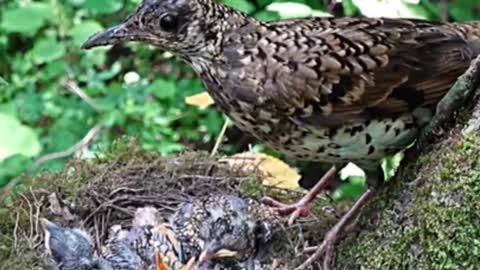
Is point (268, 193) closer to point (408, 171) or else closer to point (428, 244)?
point (408, 171)

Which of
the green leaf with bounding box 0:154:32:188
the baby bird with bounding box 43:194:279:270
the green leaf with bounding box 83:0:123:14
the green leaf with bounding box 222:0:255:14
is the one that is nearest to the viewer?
the baby bird with bounding box 43:194:279:270

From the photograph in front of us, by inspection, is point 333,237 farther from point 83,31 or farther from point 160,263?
point 83,31

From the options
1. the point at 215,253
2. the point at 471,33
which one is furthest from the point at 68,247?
the point at 471,33

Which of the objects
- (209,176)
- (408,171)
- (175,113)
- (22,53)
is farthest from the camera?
(22,53)

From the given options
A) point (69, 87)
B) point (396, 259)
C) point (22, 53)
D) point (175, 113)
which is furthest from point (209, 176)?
point (22, 53)

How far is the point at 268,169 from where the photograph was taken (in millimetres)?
4371

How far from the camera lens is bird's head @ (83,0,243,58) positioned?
347cm

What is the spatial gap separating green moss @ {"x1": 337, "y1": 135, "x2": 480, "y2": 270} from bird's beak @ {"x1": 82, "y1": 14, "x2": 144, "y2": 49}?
2.85 ft

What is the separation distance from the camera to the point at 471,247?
2.89 m

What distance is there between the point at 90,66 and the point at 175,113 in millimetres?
613

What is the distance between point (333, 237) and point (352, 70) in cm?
50

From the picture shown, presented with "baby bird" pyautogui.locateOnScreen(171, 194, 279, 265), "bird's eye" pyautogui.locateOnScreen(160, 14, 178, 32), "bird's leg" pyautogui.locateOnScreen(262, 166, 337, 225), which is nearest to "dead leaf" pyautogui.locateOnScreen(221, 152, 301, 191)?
"bird's leg" pyautogui.locateOnScreen(262, 166, 337, 225)

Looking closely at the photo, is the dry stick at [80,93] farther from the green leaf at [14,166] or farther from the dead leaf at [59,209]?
the dead leaf at [59,209]

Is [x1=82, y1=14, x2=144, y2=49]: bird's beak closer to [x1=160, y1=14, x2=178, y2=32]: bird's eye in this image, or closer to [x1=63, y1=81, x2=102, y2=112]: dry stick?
[x1=160, y1=14, x2=178, y2=32]: bird's eye
